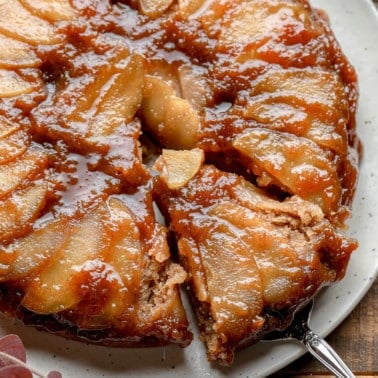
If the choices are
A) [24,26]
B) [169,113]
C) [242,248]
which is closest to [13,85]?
[24,26]

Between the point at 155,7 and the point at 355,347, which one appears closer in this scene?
the point at 155,7

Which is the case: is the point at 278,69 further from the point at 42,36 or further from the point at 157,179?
the point at 42,36

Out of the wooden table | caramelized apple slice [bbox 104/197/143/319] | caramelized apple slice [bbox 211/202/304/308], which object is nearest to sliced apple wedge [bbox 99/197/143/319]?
caramelized apple slice [bbox 104/197/143/319]

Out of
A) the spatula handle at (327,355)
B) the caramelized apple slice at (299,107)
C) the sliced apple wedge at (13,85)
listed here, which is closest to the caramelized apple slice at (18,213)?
the sliced apple wedge at (13,85)

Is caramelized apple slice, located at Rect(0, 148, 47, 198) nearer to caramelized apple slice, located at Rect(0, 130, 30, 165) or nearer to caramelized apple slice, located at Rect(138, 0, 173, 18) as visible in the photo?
caramelized apple slice, located at Rect(0, 130, 30, 165)

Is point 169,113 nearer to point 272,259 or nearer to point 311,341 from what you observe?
point 272,259

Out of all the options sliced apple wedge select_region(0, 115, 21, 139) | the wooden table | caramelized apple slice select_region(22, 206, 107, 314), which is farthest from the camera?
the wooden table

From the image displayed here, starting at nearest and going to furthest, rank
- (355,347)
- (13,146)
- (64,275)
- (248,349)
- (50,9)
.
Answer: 1. (64,275)
2. (13,146)
3. (50,9)
4. (248,349)
5. (355,347)
